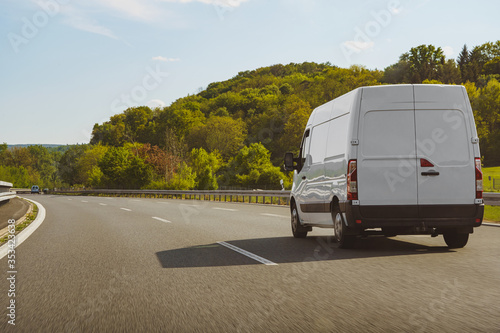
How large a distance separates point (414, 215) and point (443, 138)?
47.8 inches

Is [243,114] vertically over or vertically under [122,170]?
over

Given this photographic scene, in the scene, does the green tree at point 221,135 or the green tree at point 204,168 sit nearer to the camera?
the green tree at point 204,168

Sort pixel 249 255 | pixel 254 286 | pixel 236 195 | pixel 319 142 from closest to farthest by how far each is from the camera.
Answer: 1. pixel 254 286
2. pixel 249 255
3. pixel 319 142
4. pixel 236 195

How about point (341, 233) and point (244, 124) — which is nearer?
point (341, 233)

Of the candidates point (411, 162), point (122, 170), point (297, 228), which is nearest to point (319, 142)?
point (297, 228)

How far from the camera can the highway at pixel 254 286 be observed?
4.23m

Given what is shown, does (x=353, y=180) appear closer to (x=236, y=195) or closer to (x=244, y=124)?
(x=236, y=195)

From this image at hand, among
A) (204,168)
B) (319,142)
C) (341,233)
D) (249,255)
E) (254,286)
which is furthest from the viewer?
(204,168)

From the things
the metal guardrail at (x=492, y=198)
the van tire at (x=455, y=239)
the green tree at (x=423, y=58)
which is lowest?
the van tire at (x=455, y=239)

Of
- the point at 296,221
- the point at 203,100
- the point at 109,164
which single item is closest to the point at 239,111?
the point at 203,100

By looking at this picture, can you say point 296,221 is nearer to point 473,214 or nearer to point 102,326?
point 473,214

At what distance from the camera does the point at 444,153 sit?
26.2 ft

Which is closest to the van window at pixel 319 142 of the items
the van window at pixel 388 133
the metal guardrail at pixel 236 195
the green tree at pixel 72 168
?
the van window at pixel 388 133

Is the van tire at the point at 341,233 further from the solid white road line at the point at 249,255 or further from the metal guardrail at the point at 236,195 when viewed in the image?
the metal guardrail at the point at 236,195
